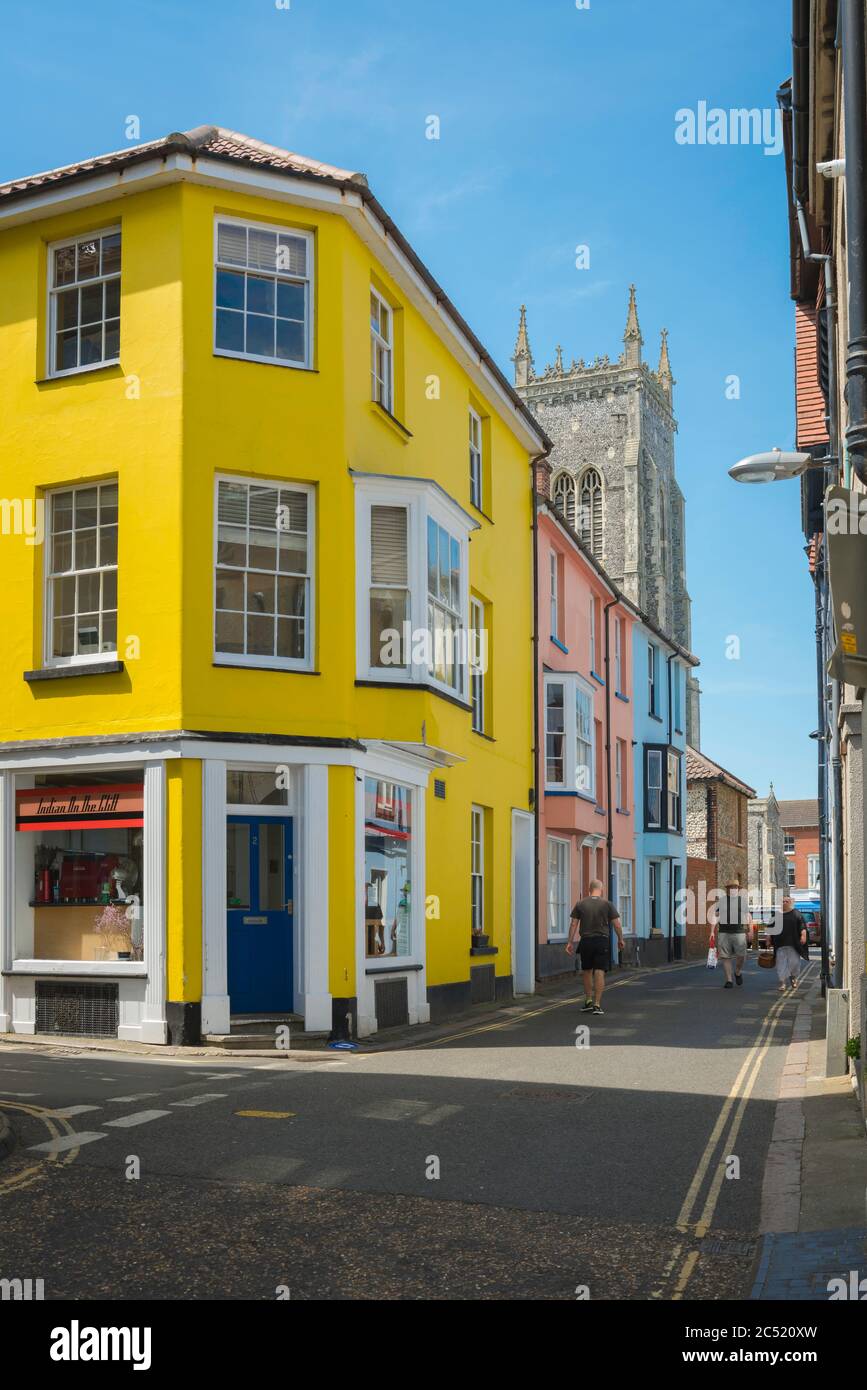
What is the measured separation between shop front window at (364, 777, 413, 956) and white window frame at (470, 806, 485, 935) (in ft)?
12.3

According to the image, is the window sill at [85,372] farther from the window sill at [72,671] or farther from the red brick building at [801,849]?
the red brick building at [801,849]

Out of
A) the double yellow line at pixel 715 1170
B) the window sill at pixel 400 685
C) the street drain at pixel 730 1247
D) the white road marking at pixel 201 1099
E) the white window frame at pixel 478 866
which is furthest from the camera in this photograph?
the white window frame at pixel 478 866

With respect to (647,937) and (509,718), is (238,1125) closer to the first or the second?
(509,718)

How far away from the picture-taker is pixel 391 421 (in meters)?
18.2

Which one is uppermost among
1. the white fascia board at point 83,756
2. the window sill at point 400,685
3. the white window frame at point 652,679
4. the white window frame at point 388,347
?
the white window frame at point 388,347

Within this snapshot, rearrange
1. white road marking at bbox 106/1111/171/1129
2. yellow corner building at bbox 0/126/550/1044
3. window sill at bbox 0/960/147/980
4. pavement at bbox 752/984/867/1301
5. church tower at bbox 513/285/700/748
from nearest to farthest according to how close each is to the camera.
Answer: pavement at bbox 752/984/867/1301, white road marking at bbox 106/1111/171/1129, window sill at bbox 0/960/147/980, yellow corner building at bbox 0/126/550/1044, church tower at bbox 513/285/700/748

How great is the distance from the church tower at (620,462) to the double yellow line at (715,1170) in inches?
2736

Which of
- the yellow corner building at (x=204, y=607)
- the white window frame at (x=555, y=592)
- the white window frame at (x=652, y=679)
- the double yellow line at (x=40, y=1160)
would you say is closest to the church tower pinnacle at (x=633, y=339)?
the white window frame at (x=652, y=679)

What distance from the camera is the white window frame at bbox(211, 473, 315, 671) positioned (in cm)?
1598

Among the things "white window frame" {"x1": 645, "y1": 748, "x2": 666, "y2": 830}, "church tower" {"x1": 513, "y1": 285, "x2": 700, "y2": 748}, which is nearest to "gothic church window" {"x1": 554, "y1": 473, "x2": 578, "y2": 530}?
"church tower" {"x1": 513, "y1": 285, "x2": 700, "y2": 748}

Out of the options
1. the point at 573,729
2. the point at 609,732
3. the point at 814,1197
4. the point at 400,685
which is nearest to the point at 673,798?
the point at 609,732

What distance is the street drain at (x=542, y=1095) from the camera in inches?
442

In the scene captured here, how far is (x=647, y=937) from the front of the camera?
4091 centimetres

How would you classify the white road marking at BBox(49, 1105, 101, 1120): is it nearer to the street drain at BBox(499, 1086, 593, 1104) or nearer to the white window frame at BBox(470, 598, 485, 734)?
the street drain at BBox(499, 1086, 593, 1104)
